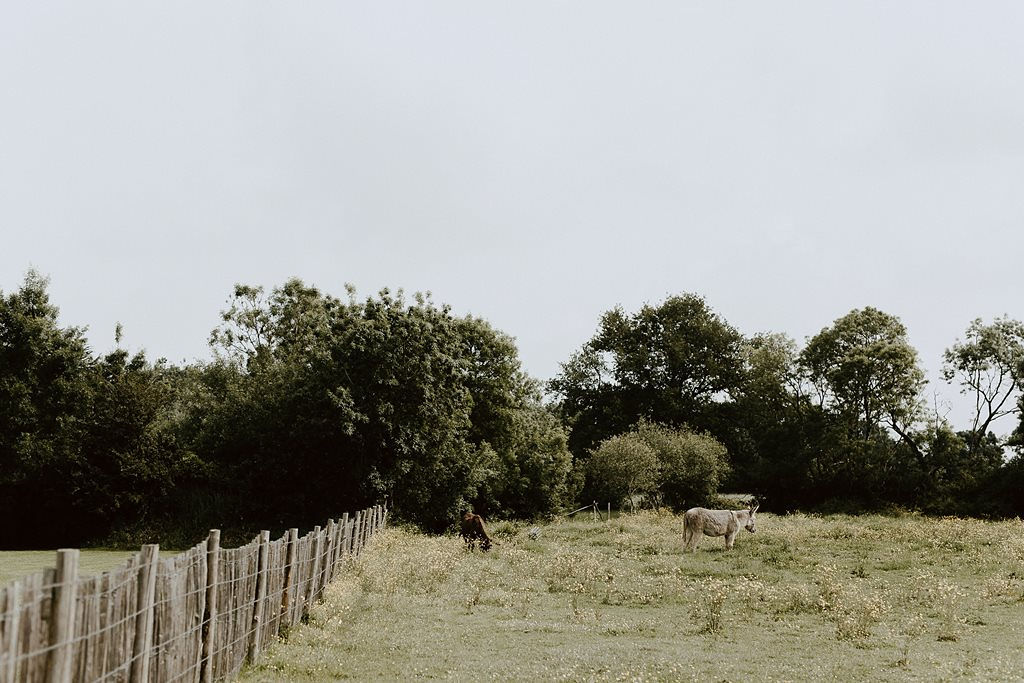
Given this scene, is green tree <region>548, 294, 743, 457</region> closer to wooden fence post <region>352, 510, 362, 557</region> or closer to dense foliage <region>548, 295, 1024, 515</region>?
dense foliage <region>548, 295, 1024, 515</region>

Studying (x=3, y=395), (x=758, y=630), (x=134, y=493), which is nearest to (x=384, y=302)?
(x=134, y=493)

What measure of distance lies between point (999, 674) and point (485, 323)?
33872 millimetres

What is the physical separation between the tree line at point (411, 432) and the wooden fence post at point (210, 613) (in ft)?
73.2

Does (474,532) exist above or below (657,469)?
below

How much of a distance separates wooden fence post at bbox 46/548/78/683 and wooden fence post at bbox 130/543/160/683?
1.27 meters

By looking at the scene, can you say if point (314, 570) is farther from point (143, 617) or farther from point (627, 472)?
point (627, 472)

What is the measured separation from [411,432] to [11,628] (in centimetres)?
2751

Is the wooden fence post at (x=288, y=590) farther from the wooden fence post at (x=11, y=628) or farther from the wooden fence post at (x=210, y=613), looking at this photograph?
the wooden fence post at (x=11, y=628)

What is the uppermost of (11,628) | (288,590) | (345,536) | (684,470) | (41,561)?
(684,470)

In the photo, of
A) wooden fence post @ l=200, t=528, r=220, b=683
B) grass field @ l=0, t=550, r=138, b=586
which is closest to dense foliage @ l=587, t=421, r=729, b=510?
grass field @ l=0, t=550, r=138, b=586

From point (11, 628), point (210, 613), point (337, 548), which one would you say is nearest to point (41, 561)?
point (337, 548)

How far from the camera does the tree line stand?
32.4m

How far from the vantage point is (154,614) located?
6949mm

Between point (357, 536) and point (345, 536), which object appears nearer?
point (345, 536)
